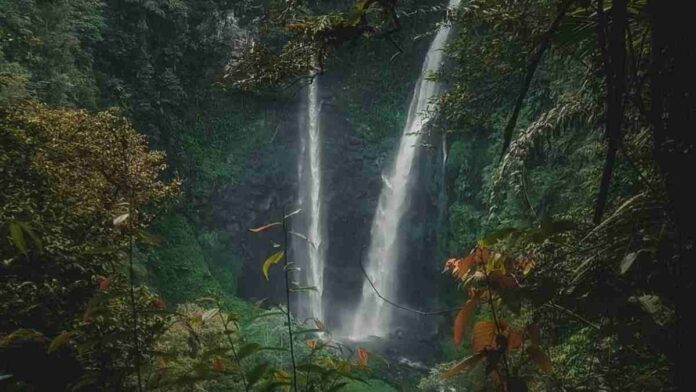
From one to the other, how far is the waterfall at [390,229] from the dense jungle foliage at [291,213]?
1651mm

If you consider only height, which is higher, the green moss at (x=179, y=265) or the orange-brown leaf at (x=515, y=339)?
the orange-brown leaf at (x=515, y=339)

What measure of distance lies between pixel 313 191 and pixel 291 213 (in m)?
16.7

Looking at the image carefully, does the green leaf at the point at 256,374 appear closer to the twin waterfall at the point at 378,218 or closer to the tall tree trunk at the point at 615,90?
the tall tree trunk at the point at 615,90

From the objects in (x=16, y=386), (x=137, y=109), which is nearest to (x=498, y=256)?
(x=16, y=386)

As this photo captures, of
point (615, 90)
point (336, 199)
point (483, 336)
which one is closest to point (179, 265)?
point (336, 199)

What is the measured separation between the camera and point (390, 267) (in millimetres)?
16438

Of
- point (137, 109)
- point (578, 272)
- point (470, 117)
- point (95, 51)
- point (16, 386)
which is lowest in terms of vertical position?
point (16, 386)

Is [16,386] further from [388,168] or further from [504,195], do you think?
[388,168]

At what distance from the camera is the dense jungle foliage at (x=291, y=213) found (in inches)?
43.9

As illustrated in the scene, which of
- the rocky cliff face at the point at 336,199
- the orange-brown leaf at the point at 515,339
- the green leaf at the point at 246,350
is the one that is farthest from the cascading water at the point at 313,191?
the orange-brown leaf at the point at 515,339

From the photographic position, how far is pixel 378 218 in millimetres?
17266

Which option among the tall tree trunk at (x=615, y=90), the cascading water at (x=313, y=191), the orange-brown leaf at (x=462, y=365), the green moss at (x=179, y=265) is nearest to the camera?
the tall tree trunk at (x=615, y=90)

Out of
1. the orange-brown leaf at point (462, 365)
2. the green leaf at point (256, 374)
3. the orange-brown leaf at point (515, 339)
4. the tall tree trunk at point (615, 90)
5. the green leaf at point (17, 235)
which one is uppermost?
the tall tree trunk at point (615, 90)

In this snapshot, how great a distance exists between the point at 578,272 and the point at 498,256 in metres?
0.35
